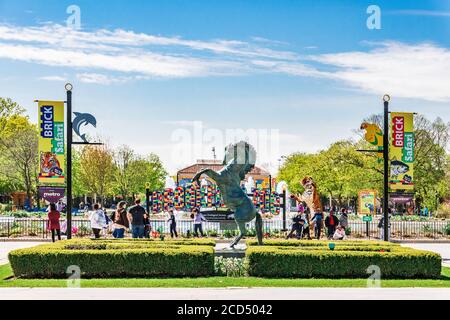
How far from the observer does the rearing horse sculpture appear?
16.8 meters

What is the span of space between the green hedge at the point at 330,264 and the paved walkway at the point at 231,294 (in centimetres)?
198

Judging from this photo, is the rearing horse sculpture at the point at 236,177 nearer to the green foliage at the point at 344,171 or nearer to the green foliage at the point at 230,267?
the green foliage at the point at 230,267

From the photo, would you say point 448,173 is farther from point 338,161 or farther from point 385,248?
point 385,248

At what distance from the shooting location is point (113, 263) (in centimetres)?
1503

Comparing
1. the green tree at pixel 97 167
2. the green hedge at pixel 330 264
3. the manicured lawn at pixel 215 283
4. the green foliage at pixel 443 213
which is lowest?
the green foliage at pixel 443 213

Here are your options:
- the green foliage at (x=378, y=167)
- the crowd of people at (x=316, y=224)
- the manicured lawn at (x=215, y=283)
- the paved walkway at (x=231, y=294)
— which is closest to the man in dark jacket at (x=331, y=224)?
the crowd of people at (x=316, y=224)

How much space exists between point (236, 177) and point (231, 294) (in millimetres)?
5222

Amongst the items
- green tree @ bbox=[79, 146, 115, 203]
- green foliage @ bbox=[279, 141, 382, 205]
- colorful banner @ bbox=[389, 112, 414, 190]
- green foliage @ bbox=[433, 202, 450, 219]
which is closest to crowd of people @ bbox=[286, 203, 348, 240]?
colorful banner @ bbox=[389, 112, 414, 190]

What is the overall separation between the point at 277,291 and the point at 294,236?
1412 cm

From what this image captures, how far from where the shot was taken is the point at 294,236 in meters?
26.8

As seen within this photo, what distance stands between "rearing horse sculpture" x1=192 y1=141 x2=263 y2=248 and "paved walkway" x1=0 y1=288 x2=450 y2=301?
14.0 ft

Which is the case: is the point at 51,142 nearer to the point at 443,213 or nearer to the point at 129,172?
the point at 443,213

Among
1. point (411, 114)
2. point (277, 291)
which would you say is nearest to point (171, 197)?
point (411, 114)

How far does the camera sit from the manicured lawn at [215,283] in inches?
535
